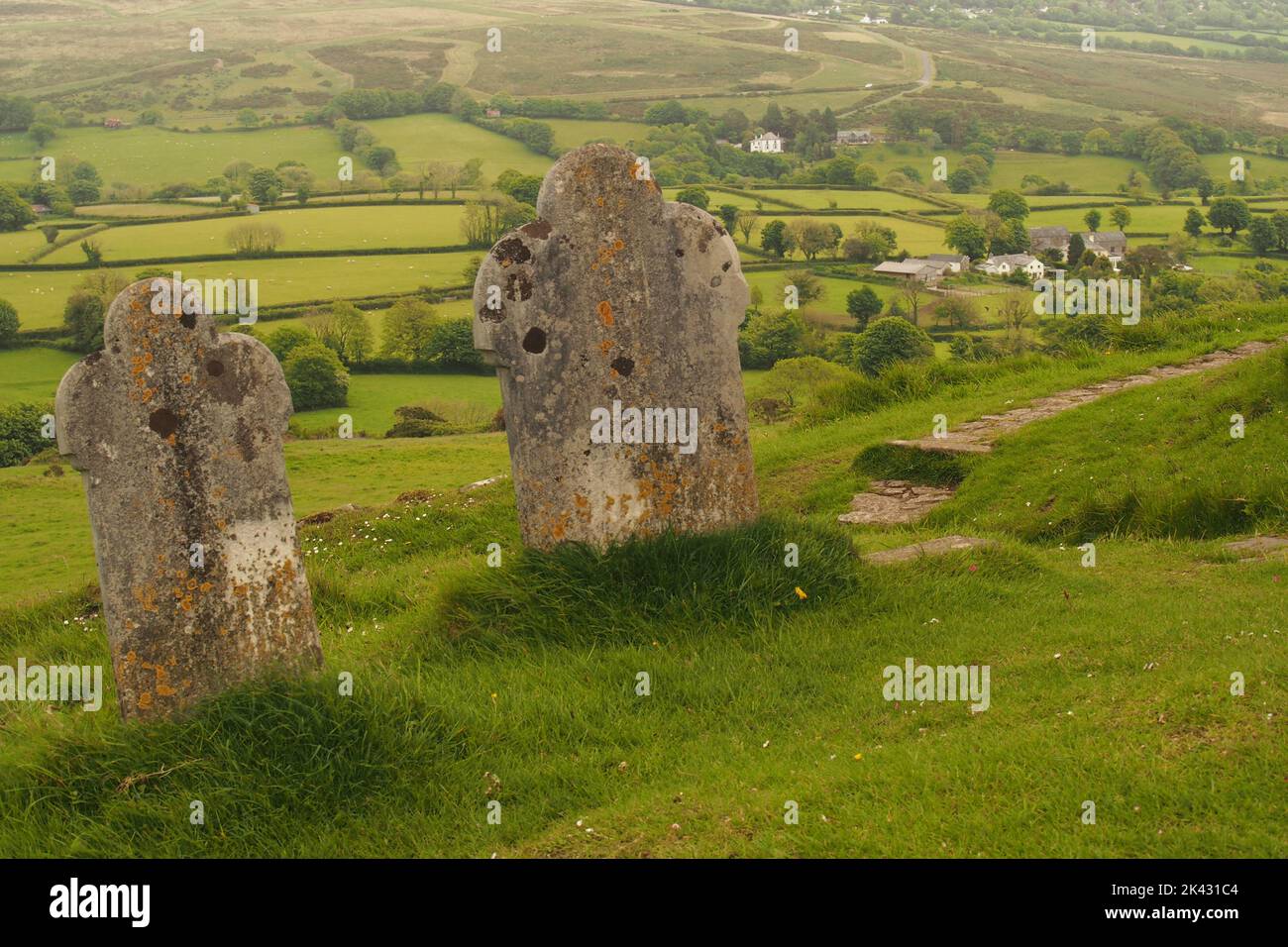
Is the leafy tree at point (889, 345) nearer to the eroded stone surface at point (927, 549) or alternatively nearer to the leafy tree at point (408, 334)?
the leafy tree at point (408, 334)

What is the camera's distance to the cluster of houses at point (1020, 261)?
304 feet

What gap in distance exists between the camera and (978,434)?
17.2 metres

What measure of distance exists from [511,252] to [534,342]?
2.75ft

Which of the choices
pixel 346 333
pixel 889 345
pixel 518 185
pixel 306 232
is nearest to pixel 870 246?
pixel 518 185

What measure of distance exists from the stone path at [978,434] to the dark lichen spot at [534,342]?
18.0 feet

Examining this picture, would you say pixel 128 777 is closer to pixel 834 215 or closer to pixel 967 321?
pixel 967 321

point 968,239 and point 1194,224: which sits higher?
point 1194,224

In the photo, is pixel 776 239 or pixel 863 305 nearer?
pixel 863 305

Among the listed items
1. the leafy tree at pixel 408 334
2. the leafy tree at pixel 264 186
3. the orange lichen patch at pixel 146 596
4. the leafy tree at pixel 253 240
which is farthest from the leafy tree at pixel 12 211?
the orange lichen patch at pixel 146 596

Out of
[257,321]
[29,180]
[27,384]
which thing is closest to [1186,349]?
[27,384]

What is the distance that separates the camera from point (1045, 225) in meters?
114

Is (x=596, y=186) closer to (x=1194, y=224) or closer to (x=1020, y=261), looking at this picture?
(x=1020, y=261)

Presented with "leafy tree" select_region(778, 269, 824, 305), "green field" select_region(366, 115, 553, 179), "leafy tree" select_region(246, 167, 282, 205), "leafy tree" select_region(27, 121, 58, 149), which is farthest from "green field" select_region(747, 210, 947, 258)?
Result: "leafy tree" select_region(27, 121, 58, 149)

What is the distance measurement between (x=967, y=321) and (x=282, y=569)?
75189 millimetres
